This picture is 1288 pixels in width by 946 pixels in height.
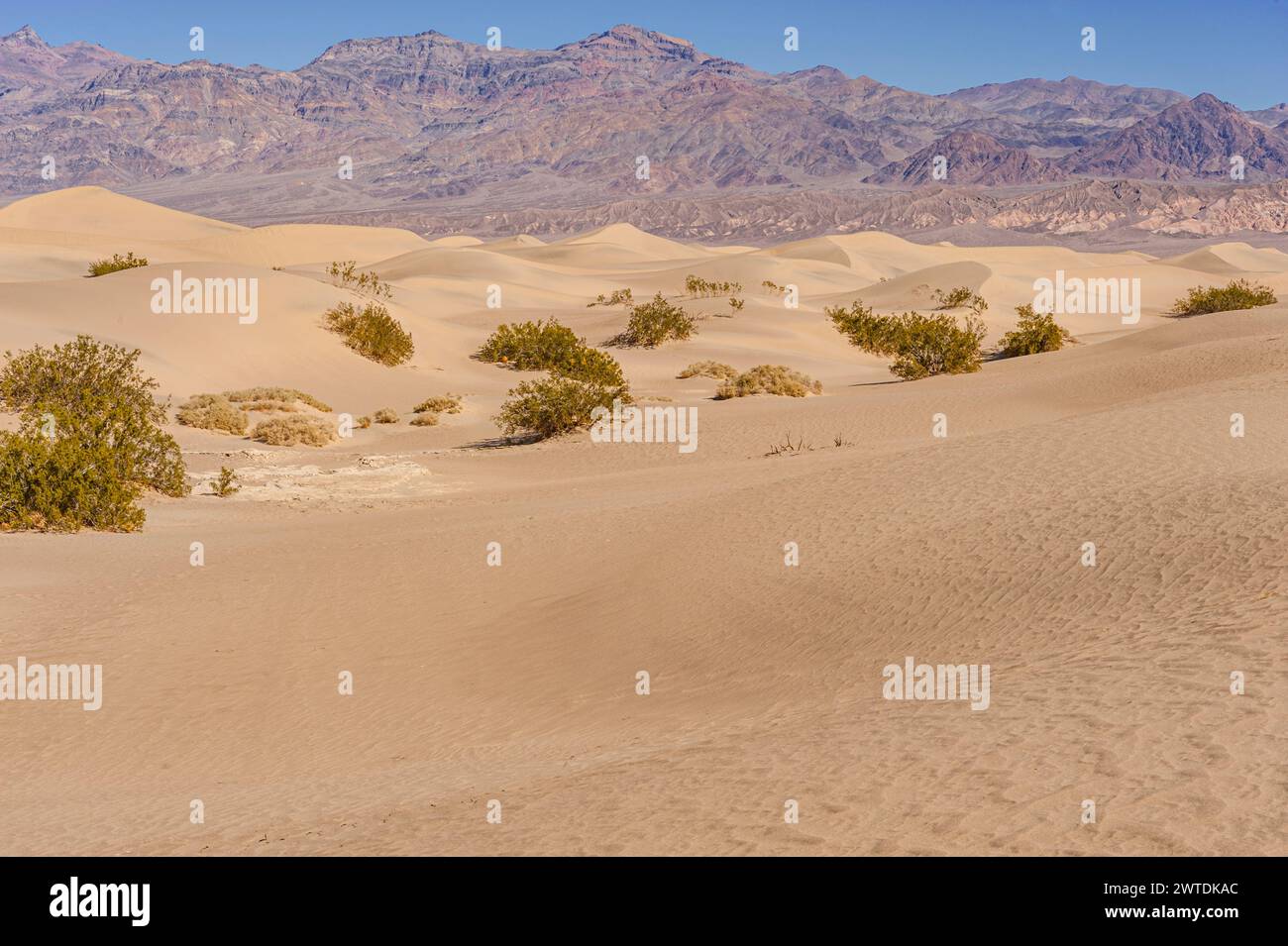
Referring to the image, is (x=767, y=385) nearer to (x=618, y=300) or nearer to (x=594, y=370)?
(x=594, y=370)

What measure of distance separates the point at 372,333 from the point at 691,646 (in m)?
22.4

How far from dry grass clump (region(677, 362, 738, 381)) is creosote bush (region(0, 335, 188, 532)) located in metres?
13.5

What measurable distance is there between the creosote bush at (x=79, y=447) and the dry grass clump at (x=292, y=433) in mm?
1742

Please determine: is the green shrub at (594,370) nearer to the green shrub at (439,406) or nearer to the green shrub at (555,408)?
the green shrub at (439,406)

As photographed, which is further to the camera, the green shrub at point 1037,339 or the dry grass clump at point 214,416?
the green shrub at point 1037,339

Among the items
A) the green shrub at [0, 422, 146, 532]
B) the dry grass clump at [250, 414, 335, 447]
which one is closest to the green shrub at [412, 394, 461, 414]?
the dry grass clump at [250, 414, 335, 447]

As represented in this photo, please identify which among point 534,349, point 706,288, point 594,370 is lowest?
point 594,370

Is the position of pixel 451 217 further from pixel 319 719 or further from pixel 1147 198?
pixel 319 719

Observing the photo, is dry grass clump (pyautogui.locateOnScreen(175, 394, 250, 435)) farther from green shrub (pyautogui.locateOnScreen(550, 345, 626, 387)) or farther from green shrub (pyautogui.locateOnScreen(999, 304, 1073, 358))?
green shrub (pyautogui.locateOnScreen(999, 304, 1073, 358))

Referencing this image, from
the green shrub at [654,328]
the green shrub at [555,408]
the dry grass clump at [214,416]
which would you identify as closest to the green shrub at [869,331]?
the green shrub at [654,328]

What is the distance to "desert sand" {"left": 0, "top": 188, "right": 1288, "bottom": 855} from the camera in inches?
202

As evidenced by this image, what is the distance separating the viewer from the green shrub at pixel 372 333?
29359 millimetres

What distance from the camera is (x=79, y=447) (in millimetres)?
13438

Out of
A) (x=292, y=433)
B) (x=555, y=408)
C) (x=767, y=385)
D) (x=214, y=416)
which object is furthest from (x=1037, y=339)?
(x=214, y=416)
